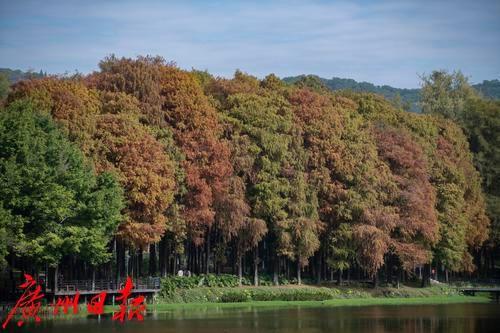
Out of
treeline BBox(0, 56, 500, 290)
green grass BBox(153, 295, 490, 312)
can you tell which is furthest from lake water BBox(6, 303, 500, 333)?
treeline BBox(0, 56, 500, 290)

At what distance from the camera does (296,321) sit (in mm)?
55312

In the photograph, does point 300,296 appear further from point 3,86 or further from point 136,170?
point 3,86

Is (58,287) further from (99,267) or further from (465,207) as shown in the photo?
(465,207)

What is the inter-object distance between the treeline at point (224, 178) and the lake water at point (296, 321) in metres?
7.76

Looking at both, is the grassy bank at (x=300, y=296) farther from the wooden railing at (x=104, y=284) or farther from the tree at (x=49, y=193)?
the tree at (x=49, y=193)

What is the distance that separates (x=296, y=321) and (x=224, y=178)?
21870mm

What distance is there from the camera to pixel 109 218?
200 ft

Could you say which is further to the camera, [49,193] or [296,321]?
[49,193]

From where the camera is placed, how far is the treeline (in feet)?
194

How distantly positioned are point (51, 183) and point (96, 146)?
336 inches

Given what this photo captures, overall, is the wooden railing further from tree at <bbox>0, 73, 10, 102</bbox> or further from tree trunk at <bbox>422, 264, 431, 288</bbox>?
tree trunk at <bbox>422, 264, 431, 288</bbox>

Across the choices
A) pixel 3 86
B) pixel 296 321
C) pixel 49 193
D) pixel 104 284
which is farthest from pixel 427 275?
pixel 49 193

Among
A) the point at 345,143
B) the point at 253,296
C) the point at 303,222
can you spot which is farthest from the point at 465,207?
the point at 253,296

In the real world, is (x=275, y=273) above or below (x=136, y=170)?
below
